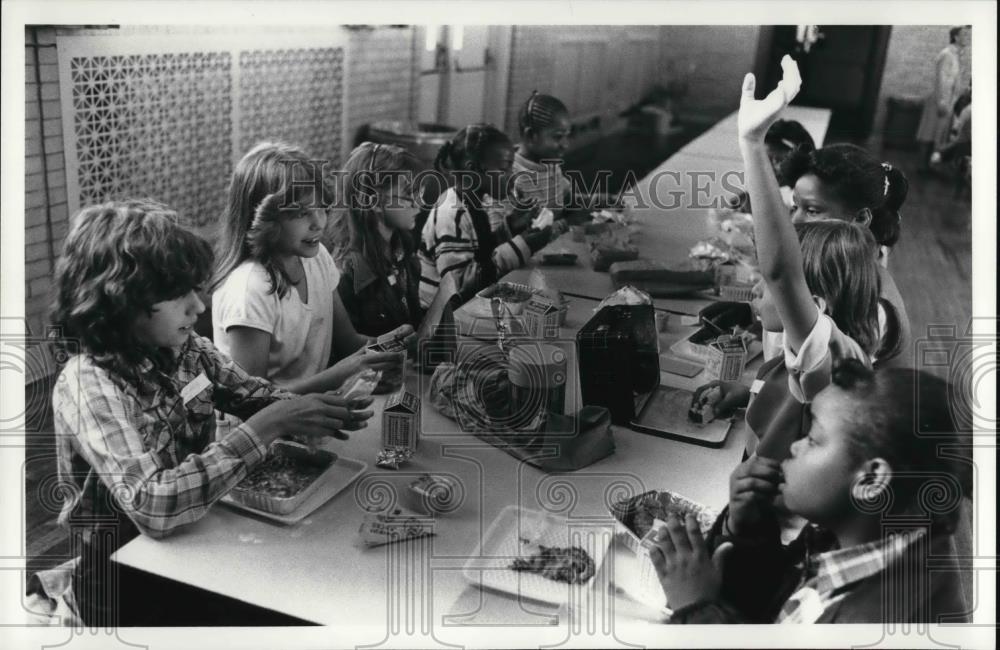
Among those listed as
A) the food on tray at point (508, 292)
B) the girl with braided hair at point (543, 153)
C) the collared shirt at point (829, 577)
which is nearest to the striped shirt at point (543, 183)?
the girl with braided hair at point (543, 153)

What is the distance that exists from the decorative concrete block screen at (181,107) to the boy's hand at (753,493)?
128 cm

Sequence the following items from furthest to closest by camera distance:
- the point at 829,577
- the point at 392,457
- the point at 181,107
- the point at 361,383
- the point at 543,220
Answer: the point at 543,220, the point at 181,107, the point at 361,383, the point at 392,457, the point at 829,577

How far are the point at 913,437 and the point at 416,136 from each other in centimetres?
155

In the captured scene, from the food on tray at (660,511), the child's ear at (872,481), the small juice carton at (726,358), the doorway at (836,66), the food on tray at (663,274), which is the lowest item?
the food on tray at (660,511)

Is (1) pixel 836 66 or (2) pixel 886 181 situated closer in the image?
(2) pixel 886 181

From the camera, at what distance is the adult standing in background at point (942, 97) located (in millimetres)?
2309

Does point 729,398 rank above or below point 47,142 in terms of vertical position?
below

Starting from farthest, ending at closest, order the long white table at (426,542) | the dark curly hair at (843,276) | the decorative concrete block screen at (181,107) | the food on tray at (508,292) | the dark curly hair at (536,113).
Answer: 1. the dark curly hair at (536,113)
2. the food on tray at (508,292)
3. the decorative concrete block screen at (181,107)
4. the dark curly hair at (843,276)
5. the long white table at (426,542)

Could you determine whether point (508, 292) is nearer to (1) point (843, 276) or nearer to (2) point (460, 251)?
(2) point (460, 251)

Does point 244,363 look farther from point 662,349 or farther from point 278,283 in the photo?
point 662,349

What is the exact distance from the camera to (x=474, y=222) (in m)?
2.81

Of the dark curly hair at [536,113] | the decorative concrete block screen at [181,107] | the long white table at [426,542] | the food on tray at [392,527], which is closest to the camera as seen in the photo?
the long white table at [426,542]

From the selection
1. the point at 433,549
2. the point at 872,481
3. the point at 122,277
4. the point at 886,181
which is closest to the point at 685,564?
the point at 872,481

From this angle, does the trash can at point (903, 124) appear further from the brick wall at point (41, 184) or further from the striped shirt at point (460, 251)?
the brick wall at point (41, 184)
